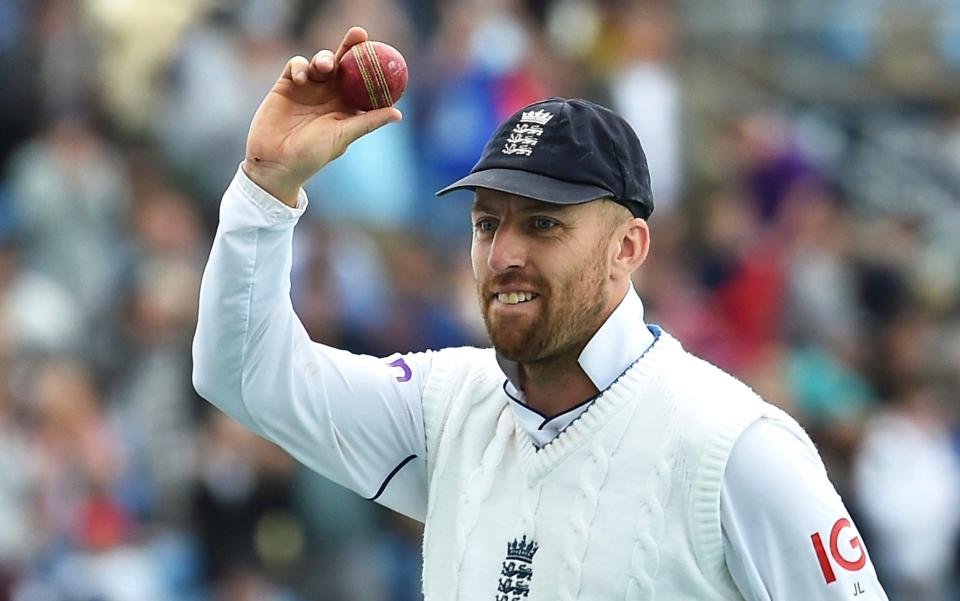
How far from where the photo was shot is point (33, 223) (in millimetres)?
9234

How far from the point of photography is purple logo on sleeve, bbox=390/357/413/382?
4.25 m

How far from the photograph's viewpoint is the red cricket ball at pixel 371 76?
3.85 meters

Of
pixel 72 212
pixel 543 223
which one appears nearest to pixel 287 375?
pixel 543 223

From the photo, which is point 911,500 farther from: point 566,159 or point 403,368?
point 566,159

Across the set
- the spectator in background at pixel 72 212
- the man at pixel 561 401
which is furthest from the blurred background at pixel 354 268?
the man at pixel 561 401

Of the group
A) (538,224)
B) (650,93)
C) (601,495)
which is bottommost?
(601,495)

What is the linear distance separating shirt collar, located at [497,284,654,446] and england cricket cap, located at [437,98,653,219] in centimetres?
24

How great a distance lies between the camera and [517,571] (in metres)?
3.84

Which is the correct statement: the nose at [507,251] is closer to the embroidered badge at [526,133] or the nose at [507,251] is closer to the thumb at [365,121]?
the embroidered badge at [526,133]

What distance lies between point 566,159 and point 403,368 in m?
0.74

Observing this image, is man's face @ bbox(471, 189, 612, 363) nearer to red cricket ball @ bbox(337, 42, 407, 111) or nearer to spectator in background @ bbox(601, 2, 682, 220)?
red cricket ball @ bbox(337, 42, 407, 111)

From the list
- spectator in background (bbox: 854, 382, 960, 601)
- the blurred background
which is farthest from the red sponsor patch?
spectator in background (bbox: 854, 382, 960, 601)

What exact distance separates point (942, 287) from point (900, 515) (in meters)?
2.27

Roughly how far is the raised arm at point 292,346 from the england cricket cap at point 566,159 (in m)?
0.27
